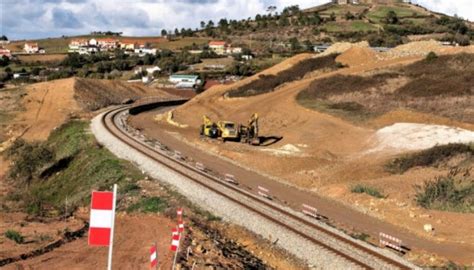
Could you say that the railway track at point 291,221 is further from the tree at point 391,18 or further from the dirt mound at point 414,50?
the tree at point 391,18

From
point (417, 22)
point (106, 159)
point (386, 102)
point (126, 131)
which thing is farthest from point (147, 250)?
point (417, 22)

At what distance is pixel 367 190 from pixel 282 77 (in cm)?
4510

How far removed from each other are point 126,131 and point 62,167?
10.8 metres

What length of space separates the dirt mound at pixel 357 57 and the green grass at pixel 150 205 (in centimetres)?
5247

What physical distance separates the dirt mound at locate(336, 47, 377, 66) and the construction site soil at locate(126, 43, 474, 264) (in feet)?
0.80

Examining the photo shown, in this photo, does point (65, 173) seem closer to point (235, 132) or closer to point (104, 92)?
point (235, 132)

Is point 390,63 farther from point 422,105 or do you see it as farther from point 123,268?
point 123,268

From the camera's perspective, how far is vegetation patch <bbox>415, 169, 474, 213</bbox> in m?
28.8

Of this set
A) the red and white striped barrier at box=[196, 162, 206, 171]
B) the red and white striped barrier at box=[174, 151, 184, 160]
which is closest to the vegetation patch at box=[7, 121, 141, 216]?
the red and white striped barrier at box=[196, 162, 206, 171]

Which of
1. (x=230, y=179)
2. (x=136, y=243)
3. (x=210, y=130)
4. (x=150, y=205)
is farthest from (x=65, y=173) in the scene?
(x=136, y=243)

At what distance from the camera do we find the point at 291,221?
80.3ft

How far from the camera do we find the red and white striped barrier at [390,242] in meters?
22.5

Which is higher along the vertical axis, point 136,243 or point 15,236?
point 136,243

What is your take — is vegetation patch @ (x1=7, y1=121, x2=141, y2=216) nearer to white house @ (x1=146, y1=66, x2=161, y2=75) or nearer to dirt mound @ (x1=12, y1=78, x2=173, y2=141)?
dirt mound @ (x1=12, y1=78, x2=173, y2=141)
